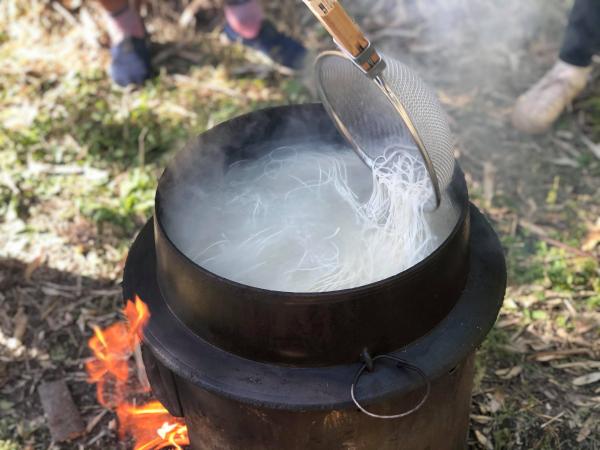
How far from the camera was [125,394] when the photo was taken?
3.73m

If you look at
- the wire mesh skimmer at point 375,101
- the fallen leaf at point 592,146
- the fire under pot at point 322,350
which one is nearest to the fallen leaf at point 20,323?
the fire under pot at point 322,350

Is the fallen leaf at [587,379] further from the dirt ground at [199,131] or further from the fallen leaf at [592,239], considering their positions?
the fallen leaf at [592,239]

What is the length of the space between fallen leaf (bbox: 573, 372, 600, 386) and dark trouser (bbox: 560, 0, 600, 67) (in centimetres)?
269

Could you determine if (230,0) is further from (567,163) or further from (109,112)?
(567,163)

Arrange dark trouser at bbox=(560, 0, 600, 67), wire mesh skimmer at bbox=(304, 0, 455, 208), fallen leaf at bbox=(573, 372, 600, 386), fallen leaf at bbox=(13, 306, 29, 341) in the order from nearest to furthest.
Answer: wire mesh skimmer at bbox=(304, 0, 455, 208), fallen leaf at bbox=(573, 372, 600, 386), fallen leaf at bbox=(13, 306, 29, 341), dark trouser at bbox=(560, 0, 600, 67)

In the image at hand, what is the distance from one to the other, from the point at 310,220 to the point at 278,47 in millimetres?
3599

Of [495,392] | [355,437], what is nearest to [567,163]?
[495,392]

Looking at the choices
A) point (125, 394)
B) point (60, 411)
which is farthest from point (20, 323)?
point (125, 394)

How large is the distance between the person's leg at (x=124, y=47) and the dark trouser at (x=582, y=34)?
364 centimetres

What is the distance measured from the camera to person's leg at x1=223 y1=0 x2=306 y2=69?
617cm

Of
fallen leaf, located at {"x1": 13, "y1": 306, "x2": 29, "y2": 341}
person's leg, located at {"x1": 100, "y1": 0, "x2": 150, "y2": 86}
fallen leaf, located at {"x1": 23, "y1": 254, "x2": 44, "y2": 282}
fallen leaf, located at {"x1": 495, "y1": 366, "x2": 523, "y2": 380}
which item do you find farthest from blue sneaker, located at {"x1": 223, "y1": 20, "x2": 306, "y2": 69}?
fallen leaf, located at {"x1": 495, "y1": 366, "x2": 523, "y2": 380}

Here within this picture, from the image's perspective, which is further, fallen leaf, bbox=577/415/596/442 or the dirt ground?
the dirt ground

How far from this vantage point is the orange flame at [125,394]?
328cm

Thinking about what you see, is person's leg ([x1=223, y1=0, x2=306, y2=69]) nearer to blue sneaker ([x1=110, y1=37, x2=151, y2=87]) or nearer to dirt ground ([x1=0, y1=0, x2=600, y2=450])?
dirt ground ([x1=0, y1=0, x2=600, y2=450])
